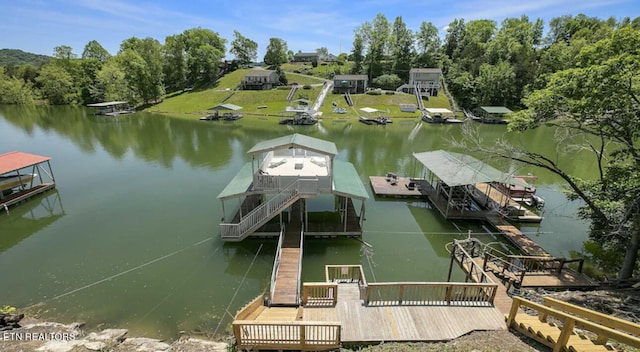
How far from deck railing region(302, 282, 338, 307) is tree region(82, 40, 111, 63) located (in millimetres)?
123989

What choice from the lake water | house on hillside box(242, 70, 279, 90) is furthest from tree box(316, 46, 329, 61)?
the lake water

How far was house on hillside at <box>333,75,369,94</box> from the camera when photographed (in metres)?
74.9

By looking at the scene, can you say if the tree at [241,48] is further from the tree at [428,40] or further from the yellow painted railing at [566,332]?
the yellow painted railing at [566,332]

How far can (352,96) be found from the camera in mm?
71625

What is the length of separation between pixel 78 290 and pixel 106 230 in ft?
17.3

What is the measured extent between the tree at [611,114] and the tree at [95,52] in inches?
4972

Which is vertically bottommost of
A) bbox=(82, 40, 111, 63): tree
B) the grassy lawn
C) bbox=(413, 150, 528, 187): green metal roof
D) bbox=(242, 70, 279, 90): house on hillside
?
bbox=(413, 150, 528, 187): green metal roof

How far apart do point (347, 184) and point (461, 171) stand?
7730mm

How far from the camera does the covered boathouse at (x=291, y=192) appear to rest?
47.7 feet

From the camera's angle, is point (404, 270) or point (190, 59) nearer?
point (404, 270)

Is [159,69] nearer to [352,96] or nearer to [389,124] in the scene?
[352,96]

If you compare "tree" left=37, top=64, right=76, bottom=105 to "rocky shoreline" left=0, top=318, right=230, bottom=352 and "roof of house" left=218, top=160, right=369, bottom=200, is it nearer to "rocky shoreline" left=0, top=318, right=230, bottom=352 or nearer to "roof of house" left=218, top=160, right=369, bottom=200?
"roof of house" left=218, top=160, right=369, bottom=200

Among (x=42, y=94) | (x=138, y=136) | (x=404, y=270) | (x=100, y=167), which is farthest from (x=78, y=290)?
(x=42, y=94)

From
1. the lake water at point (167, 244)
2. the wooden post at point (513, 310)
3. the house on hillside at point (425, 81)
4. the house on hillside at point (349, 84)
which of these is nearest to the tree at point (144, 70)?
the house on hillside at point (349, 84)
